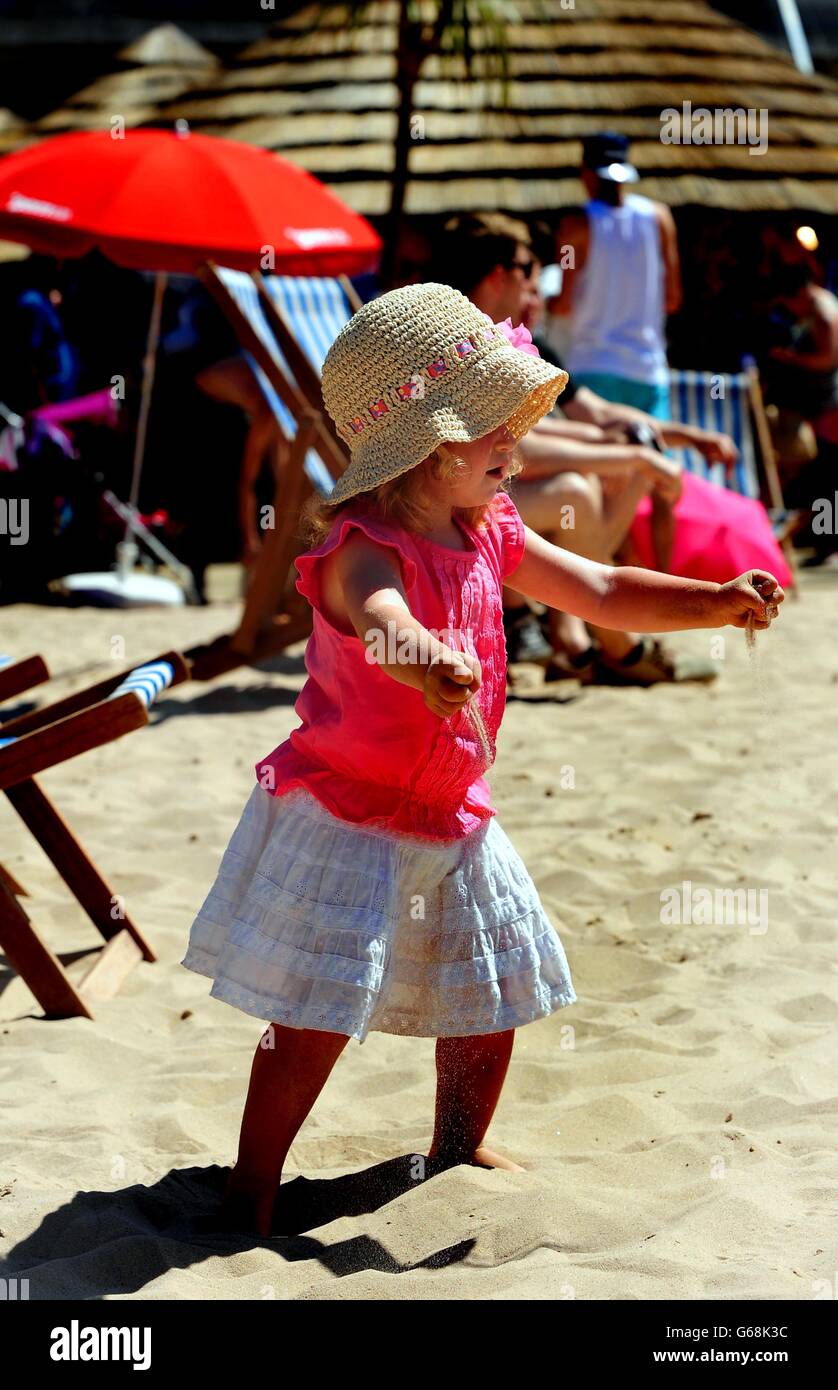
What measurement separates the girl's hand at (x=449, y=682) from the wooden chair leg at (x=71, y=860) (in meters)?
1.65

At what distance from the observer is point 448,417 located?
2293 millimetres

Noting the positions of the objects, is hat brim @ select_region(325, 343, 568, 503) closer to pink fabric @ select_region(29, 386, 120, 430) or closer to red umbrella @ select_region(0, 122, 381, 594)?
red umbrella @ select_region(0, 122, 381, 594)

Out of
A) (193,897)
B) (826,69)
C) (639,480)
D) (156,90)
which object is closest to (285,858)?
(193,897)

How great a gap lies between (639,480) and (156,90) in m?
6.70

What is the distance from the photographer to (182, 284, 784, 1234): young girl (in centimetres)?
231

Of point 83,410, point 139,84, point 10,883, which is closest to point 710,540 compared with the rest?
point 83,410

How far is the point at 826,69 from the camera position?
13539mm

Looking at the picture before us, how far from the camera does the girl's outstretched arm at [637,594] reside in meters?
2.43

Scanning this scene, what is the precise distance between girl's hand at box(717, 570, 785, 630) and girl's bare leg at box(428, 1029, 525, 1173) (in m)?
0.72

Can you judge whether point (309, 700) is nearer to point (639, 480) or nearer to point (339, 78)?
point (639, 480)

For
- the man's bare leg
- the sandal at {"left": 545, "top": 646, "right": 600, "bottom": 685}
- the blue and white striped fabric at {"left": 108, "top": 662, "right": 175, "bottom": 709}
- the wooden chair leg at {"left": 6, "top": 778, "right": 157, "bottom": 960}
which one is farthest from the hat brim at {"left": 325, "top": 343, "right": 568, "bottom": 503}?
the sandal at {"left": 545, "top": 646, "right": 600, "bottom": 685}

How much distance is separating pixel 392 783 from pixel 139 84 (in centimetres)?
994

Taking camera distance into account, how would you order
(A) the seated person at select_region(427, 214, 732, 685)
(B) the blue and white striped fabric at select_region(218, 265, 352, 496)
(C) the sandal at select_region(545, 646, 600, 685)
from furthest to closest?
(B) the blue and white striped fabric at select_region(218, 265, 352, 496) → (C) the sandal at select_region(545, 646, 600, 685) → (A) the seated person at select_region(427, 214, 732, 685)

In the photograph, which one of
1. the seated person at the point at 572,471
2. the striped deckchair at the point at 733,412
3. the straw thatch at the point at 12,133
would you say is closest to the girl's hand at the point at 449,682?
the seated person at the point at 572,471
